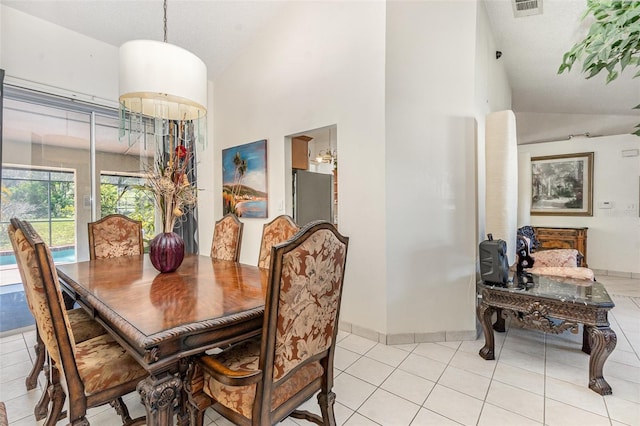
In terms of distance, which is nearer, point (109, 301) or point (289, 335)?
point (289, 335)

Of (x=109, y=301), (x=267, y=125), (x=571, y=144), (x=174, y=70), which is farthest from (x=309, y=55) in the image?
(x=571, y=144)

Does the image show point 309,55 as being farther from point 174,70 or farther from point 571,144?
point 571,144

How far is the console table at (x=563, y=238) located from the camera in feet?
16.0

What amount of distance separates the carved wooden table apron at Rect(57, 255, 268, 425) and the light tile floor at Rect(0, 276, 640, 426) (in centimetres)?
79

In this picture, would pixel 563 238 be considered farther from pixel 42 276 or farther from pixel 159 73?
pixel 42 276

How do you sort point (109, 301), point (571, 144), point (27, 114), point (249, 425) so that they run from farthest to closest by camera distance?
point (571, 144), point (27, 114), point (109, 301), point (249, 425)

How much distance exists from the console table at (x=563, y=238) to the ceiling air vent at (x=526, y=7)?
384 centimetres

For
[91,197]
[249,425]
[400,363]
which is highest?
[91,197]

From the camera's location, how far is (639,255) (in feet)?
15.1

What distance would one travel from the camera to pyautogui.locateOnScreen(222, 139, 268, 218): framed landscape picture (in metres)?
3.66

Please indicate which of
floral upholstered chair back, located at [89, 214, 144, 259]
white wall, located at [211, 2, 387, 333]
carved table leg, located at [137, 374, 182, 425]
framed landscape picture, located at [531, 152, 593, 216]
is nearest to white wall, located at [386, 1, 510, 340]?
white wall, located at [211, 2, 387, 333]

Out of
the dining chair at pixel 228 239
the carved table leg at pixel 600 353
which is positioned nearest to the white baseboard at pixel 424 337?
the carved table leg at pixel 600 353

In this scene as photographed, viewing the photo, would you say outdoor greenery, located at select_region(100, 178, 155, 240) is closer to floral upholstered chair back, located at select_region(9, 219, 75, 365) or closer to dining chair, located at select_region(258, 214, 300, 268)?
dining chair, located at select_region(258, 214, 300, 268)

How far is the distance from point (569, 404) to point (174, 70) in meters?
3.17
